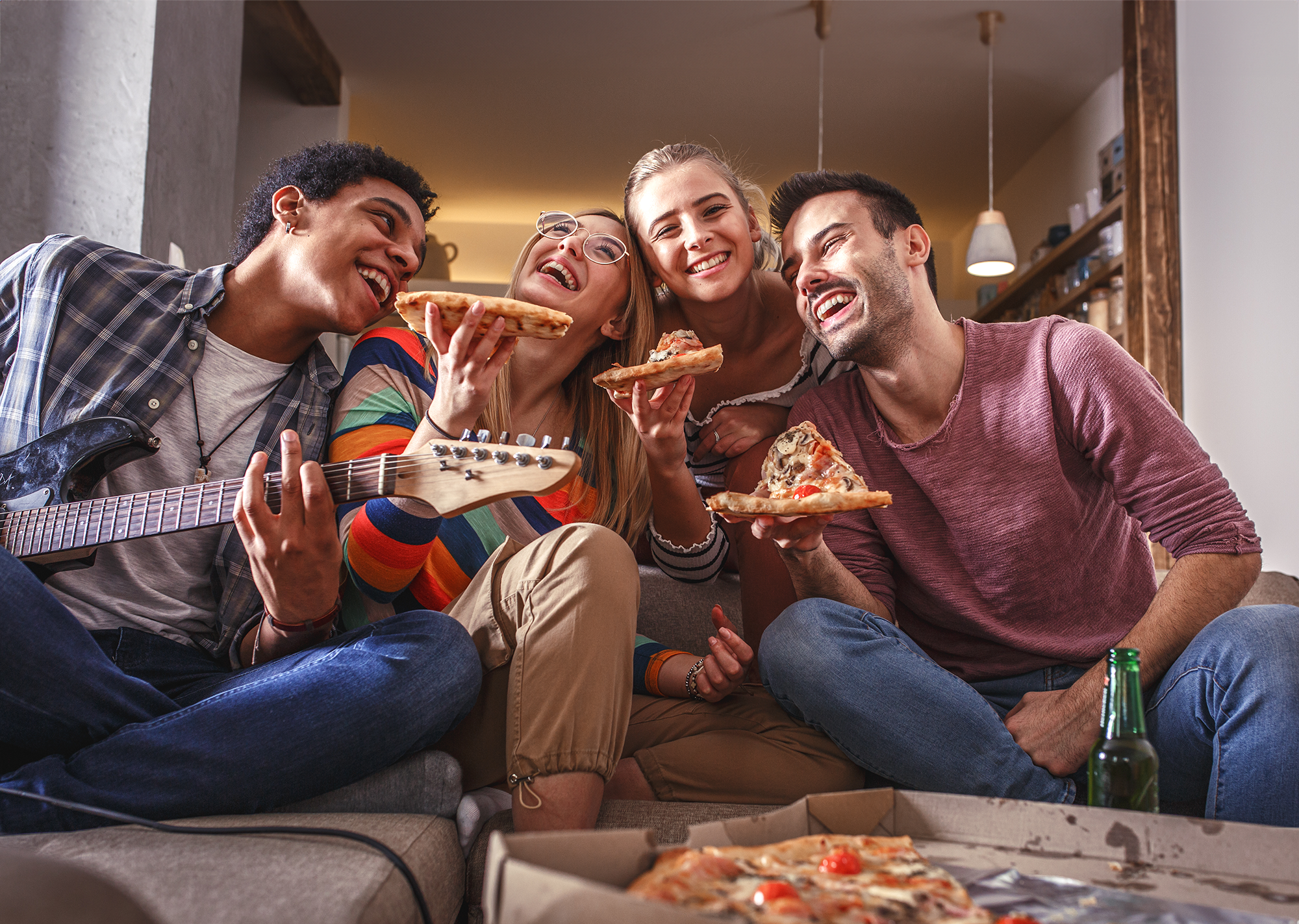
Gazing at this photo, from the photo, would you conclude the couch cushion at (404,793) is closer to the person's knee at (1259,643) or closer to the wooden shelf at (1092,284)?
the person's knee at (1259,643)

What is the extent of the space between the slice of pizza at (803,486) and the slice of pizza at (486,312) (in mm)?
399

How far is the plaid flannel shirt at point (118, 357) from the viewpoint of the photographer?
5.01ft

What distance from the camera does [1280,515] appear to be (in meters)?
3.13

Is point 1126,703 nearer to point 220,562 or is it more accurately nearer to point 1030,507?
point 1030,507

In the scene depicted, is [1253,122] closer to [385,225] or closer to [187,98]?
[385,225]

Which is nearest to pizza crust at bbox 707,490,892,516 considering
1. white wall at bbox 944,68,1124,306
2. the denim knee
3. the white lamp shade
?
the denim knee

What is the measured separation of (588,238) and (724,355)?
1.45ft

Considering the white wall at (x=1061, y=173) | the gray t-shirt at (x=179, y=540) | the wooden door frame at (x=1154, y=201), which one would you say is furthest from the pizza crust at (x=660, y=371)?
the white wall at (x=1061, y=173)

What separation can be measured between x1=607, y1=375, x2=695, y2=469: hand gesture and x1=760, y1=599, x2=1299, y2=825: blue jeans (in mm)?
389

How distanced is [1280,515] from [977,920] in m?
3.14

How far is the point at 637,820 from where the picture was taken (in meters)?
1.25

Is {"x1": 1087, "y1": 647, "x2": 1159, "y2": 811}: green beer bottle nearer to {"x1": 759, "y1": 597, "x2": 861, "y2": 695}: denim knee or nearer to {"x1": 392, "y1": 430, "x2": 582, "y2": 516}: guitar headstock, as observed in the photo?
{"x1": 759, "y1": 597, "x2": 861, "y2": 695}: denim knee

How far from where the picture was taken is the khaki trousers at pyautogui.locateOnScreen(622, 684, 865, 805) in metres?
1.37

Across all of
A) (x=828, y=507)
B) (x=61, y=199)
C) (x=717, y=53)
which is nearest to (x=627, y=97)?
(x=717, y=53)
